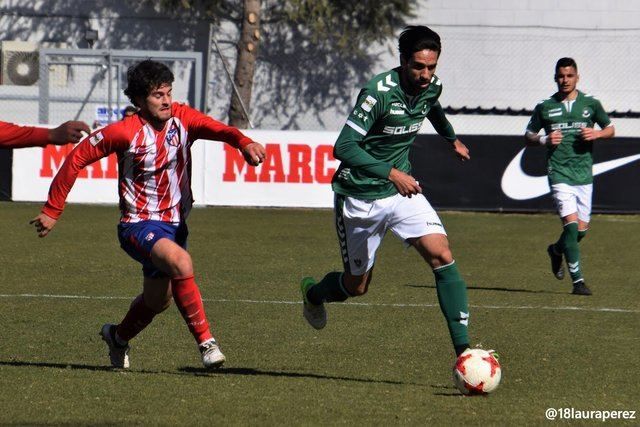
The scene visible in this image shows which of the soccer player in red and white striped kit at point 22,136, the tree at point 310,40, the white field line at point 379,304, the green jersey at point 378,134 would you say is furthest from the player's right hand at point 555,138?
the tree at point 310,40

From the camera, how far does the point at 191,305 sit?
710 centimetres

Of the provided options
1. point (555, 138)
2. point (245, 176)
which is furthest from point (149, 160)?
point (245, 176)

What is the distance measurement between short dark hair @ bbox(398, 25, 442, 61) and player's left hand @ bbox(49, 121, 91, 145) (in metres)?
1.78

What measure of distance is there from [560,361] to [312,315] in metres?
1.56

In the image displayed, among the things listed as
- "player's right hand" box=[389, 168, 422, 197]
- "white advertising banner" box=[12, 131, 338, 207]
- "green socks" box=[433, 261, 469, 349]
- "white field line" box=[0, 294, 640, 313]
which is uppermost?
"player's right hand" box=[389, 168, 422, 197]

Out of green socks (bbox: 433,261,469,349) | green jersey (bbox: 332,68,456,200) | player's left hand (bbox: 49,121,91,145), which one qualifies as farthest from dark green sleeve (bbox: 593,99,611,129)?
player's left hand (bbox: 49,121,91,145)

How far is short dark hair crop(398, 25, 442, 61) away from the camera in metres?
6.99

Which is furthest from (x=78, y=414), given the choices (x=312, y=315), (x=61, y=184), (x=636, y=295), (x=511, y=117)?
(x=511, y=117)

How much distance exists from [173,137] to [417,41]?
4.72ft

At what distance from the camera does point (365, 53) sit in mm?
30469

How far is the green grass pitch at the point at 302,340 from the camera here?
248 inches

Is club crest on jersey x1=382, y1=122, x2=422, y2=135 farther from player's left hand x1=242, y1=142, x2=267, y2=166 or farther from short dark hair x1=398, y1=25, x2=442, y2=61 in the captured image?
player's left hand x1=242, y1=142, x2=267, y2=166

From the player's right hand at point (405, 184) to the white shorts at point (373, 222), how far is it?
1.07 ft

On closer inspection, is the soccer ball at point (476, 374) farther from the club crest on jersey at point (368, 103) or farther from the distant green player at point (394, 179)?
the club crest on jersey at point (368, 103)
